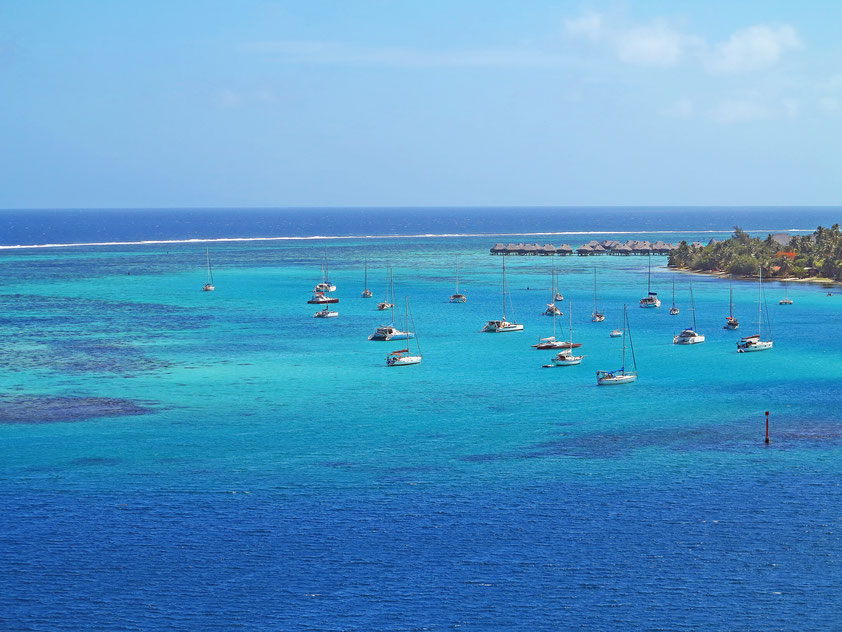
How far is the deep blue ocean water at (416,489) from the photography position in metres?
40.9

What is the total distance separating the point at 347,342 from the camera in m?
108

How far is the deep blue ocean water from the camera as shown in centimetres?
4094

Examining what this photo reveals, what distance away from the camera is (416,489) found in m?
54.0

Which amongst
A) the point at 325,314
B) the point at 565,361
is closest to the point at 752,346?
the point at 565,361

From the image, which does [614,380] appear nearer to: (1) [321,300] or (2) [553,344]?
(2) [553,344]

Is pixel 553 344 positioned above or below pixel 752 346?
above

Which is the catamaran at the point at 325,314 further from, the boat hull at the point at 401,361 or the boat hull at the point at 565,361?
the boat hull at the point at 565,361

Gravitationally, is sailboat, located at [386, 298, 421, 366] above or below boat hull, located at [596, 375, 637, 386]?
above

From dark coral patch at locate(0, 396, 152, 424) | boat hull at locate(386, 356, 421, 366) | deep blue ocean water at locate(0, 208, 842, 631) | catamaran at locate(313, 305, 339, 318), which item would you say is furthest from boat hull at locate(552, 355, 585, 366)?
catamaran at locate(313, 305, 339, 318)

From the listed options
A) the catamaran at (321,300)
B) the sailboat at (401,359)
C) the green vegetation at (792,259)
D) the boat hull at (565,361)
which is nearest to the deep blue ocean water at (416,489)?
the sailboat at (401,359)

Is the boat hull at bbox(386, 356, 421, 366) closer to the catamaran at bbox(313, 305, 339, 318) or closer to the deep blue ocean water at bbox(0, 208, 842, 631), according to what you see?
the deep blue ocean water at bbox(0, 208, 842, 631)

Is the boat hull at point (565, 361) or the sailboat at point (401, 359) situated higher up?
the sailboat at point (401, 359)

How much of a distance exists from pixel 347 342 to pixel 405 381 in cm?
2407

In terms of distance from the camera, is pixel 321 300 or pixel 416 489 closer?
pixel 416 489
